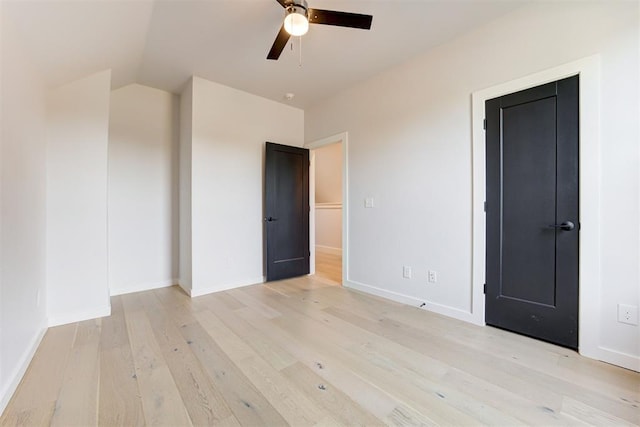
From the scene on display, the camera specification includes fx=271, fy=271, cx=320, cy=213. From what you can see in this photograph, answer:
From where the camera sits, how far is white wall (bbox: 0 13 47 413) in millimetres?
1516

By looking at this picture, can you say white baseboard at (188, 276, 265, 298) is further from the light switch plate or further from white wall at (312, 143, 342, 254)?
white wall at (312, 143, 342, 254)

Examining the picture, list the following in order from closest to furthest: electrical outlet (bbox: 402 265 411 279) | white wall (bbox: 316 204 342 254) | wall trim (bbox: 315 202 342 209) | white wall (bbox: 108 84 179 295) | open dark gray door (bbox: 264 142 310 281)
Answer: electrical outlet (bbox: 402 265 411 279) → white wall (bbox: 108 84 179 295) → open dark gray door (bbox: 264 142 310 281) → white wall (bbox: 316 204 342 254) → wall trim (bbox: 315 202 342 209)

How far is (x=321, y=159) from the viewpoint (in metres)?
6.58

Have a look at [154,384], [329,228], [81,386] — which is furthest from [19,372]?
[329,228]

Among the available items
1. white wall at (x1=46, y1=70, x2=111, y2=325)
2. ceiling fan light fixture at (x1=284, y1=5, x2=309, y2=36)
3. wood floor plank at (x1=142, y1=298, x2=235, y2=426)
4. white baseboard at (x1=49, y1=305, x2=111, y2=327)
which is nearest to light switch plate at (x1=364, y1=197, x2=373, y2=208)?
ceiling fan light fixture at (x1=284, y1=5, x2=309, y2=36)

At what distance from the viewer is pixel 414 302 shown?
9.35ft

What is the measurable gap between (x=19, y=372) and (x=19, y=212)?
972 mm

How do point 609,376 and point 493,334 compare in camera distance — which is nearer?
point 609,376

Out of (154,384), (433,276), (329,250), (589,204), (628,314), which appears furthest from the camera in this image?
(329,250)

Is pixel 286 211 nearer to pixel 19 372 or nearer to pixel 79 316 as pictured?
pixel 79 316

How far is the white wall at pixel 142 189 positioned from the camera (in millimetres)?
3318

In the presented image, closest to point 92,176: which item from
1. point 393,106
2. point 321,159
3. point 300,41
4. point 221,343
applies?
point 221,343

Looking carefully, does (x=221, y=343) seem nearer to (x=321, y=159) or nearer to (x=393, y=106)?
(x=393, y=106)

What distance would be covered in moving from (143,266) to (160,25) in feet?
8.96
